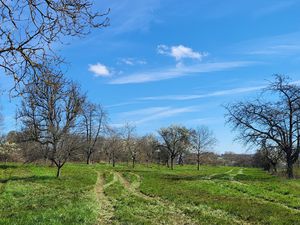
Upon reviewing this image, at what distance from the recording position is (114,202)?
20125mm

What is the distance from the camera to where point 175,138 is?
99938 millimetres

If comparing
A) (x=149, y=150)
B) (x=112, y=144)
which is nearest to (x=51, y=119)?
(x=112, y=144)

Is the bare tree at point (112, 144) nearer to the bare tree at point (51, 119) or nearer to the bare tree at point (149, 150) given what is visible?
the bare tree at point (149, 150)

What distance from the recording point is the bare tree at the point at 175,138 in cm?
9825

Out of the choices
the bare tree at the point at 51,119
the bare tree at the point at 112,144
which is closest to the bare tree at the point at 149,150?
the bare tree at the point at 112,144

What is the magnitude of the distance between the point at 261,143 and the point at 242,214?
1132 inches

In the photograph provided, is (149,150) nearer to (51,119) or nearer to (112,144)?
(112,144)

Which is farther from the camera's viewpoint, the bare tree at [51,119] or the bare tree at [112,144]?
the bare tree at [112,144]

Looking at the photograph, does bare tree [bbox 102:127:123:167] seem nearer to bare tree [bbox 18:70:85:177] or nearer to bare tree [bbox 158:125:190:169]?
bare tree [bbox 158:125:190:169]

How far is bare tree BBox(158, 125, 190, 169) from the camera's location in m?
98.2

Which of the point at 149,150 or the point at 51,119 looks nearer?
the point at 51,119

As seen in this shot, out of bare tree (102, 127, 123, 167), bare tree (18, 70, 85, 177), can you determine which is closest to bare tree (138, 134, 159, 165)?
bare tree (102, 127, 123, 167)

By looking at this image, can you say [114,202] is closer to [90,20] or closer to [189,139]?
[90,20]

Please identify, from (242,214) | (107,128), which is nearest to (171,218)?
(242,214)
